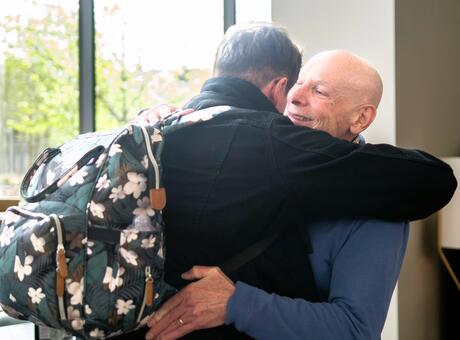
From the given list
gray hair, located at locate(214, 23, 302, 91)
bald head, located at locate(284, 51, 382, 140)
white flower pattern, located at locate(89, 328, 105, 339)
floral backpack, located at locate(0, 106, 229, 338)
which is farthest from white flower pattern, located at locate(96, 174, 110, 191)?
bald head, located at locate(284, 51, 382, 140)

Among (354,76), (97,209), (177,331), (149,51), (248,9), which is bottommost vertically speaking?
(177,331)

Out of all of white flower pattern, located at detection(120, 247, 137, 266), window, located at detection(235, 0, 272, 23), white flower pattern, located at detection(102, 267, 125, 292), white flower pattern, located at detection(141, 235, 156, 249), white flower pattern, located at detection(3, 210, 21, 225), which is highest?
window, located at detection(235, 0, 272, 23)

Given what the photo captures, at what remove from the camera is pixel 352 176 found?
863 millimetres

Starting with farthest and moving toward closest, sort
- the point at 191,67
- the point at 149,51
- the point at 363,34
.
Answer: the point at 191,67
the point at 149,51
the point at 363,34

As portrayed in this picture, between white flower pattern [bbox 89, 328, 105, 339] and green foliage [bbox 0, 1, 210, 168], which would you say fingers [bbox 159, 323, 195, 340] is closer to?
white flower pattern [bbox 89, 328, 105, 339]

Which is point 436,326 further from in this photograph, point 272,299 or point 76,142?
point 76,142

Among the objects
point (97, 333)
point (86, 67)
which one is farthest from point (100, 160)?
point (86, 67)

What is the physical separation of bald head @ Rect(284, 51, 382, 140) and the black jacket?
0.93 ft

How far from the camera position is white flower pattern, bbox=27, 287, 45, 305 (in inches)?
31.9

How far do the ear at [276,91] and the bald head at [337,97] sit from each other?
0.09 m

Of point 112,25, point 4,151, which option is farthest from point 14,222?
point 112,25

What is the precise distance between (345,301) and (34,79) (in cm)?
224

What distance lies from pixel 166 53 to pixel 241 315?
243 centimetres

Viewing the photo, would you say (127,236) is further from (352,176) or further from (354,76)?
(354,76)
